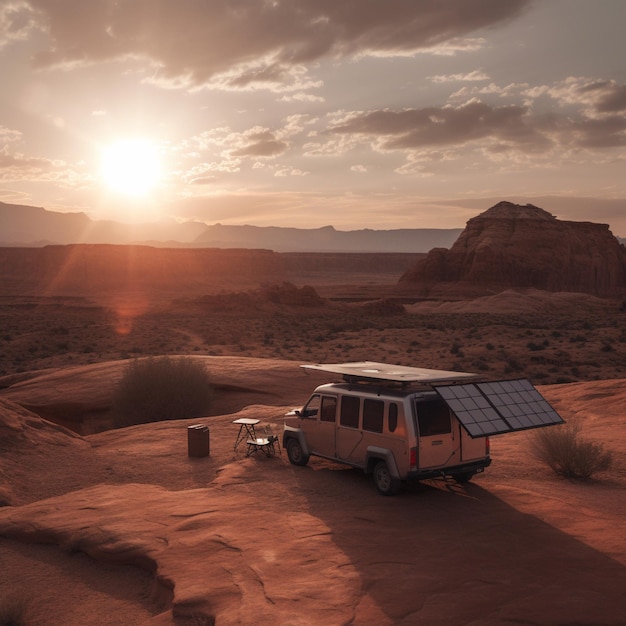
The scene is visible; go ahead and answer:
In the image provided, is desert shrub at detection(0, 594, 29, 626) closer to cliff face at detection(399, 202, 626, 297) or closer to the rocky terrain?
the rocky terrain

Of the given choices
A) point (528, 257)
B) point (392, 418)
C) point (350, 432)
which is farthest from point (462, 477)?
point (528, 257)

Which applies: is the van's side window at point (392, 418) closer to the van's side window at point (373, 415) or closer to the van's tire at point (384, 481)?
the van's side window at point (373, 415)

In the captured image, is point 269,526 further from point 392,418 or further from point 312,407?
point 312,407

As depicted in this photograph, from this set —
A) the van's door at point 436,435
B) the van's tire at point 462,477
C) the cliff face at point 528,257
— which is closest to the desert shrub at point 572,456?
the van's tire at point 462,477

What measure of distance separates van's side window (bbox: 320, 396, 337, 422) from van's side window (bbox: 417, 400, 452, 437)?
198 centimetres

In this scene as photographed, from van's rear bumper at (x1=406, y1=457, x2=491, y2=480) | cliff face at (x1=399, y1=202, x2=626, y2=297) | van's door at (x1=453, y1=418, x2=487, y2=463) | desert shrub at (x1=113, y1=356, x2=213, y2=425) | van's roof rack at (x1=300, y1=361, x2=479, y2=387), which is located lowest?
desert shrub at (x1=113, y1=356, x2=213, y2=425)

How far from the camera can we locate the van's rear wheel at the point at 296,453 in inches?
467

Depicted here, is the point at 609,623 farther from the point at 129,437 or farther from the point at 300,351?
the point at 300,351

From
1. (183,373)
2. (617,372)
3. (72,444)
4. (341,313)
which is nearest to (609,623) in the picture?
(72,444)

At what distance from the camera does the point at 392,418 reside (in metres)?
9.70

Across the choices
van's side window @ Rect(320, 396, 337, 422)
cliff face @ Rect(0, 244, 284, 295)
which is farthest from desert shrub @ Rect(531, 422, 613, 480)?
cliff face @ Rect(0, 244, 284, 295)

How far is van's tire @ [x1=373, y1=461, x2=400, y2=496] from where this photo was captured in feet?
31.3

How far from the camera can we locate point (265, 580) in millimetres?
6621

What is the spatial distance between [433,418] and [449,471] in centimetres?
91
